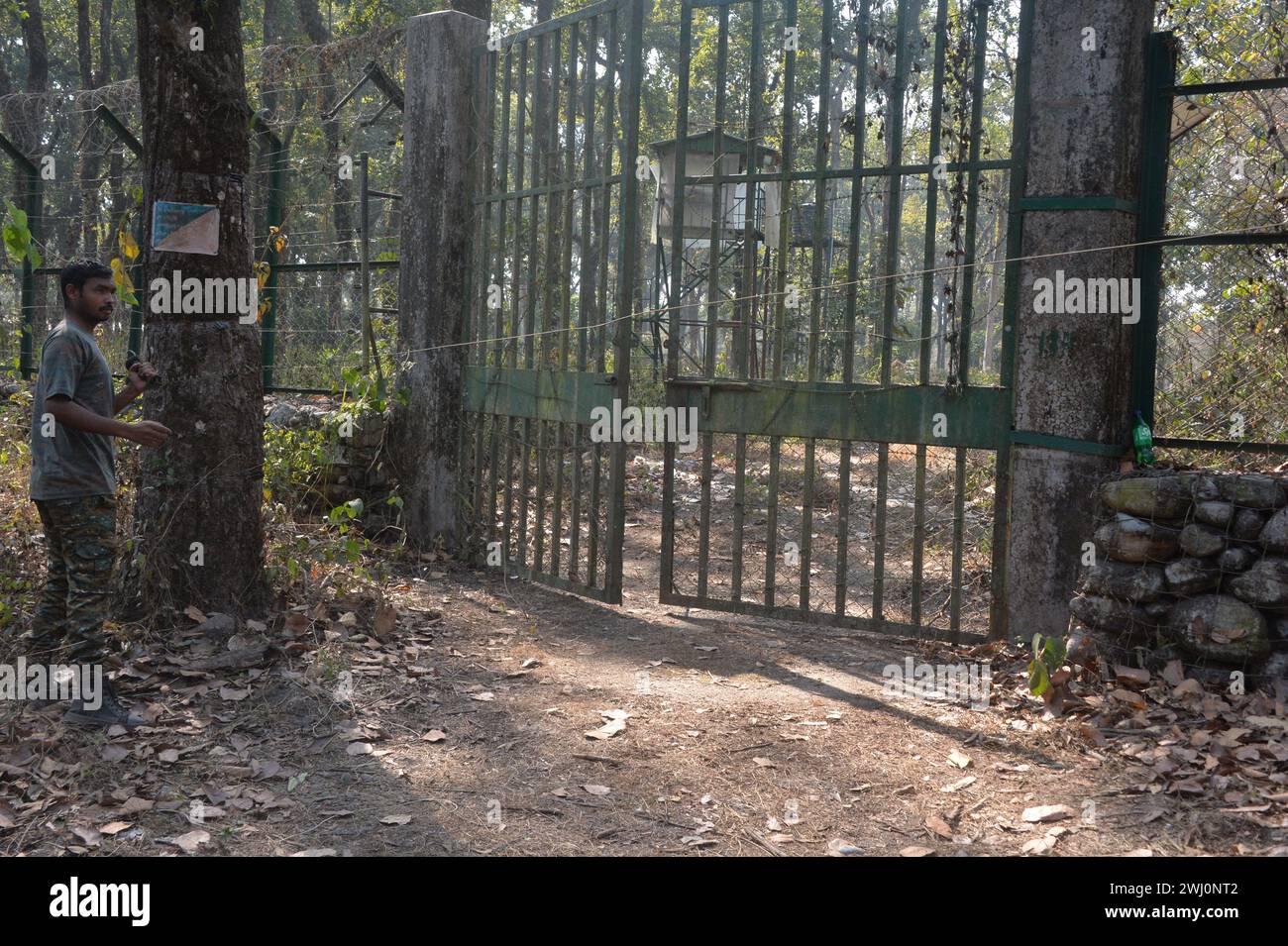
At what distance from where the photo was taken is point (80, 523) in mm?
4426

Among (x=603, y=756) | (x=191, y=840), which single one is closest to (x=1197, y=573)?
(x=603, y=756)

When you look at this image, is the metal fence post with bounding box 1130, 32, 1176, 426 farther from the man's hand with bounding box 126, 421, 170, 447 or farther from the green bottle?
the man's hand with bounding box 126, 421, 170, 447

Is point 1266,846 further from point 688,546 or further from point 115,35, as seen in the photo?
point 115,35

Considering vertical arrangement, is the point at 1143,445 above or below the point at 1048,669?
above

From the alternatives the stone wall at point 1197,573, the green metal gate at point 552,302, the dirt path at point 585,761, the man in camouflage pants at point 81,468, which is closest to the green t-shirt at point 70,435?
the man in camouflage pants at point 81,468

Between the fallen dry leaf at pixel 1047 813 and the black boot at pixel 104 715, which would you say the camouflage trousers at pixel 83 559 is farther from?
the fallen dry leaf at pixel 1047 813

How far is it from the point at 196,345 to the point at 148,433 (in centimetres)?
111

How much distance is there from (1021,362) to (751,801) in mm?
2808

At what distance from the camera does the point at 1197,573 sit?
4.79 meters

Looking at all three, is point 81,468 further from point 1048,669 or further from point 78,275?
point 1048,669

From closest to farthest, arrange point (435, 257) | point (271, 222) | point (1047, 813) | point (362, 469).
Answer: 1. point (1047, 813)
2. point (435, 257)
3. point (362, 469)
4. point (271, 222)

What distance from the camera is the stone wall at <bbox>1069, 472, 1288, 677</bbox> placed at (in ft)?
15.2

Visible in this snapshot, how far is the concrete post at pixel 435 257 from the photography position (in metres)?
7.94
